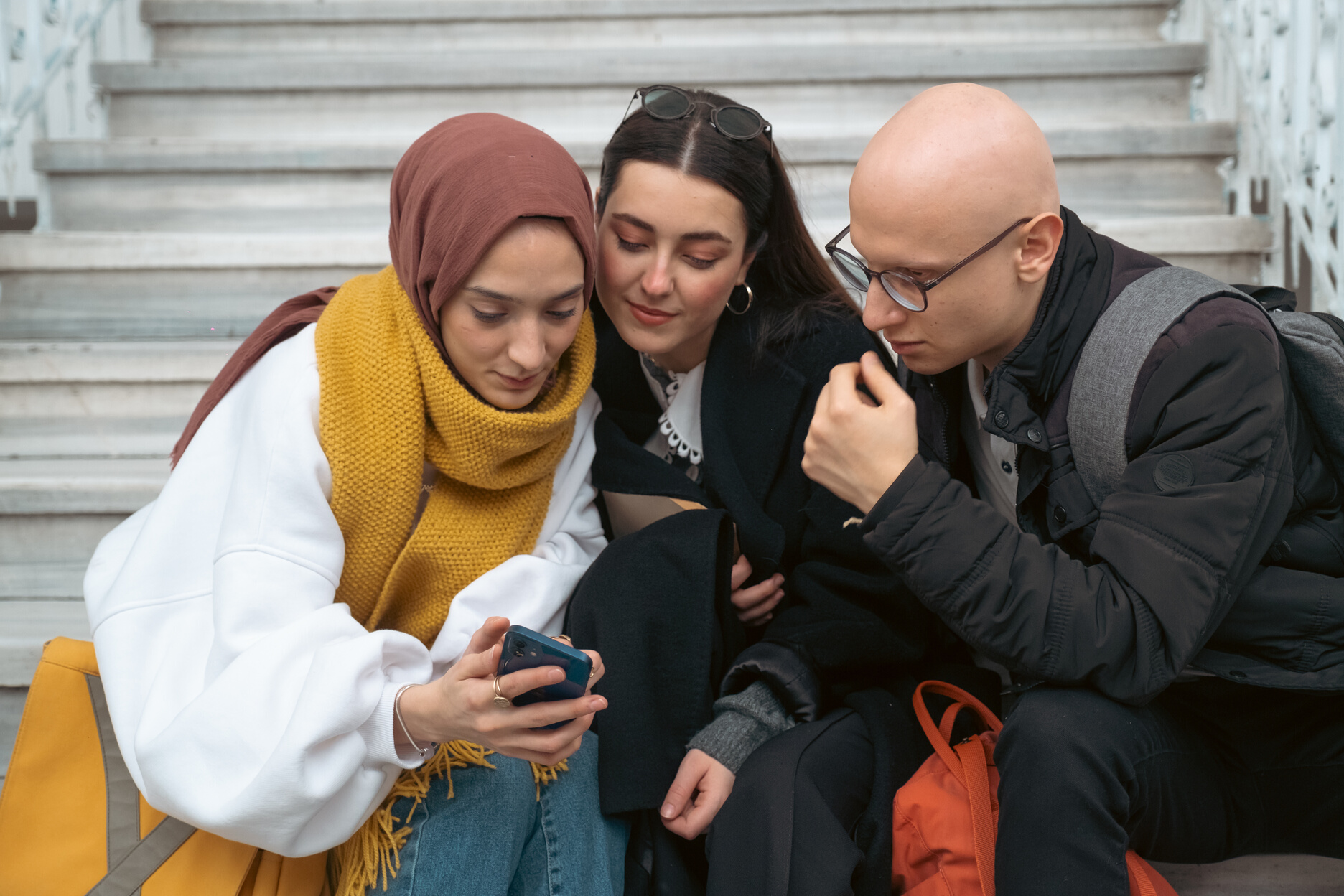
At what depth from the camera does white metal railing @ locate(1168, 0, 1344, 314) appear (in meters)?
2.36

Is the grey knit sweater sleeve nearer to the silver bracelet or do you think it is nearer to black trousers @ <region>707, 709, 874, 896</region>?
black trousers @ <region>707, 709, 874, 896</region>

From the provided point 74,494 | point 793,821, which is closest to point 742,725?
point 793,821

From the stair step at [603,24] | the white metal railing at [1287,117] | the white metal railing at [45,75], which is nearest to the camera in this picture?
the white metal railing at [1287,117]

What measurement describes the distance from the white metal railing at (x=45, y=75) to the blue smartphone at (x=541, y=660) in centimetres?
240

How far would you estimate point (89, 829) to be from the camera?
4.18ft

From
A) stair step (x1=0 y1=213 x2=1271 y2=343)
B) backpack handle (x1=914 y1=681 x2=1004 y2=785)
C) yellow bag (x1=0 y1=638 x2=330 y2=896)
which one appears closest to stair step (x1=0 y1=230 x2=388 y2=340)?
stair step (x1=0 y1=213 x2=1271 y2=343)

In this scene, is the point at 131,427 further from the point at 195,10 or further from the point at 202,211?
the point at 195,10

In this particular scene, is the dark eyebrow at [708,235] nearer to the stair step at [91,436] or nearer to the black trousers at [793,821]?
the black trousers at [793,821]

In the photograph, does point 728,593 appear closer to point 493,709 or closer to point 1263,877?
point 493,709

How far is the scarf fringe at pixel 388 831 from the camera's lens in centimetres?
Result: 127

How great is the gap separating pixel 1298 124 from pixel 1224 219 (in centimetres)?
32

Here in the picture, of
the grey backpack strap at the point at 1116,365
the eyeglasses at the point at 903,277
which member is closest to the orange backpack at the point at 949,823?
the grey backpack strap at the point at 1116,365

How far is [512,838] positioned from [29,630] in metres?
1.30

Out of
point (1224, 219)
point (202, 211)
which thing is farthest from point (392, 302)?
point (1224, 219)
